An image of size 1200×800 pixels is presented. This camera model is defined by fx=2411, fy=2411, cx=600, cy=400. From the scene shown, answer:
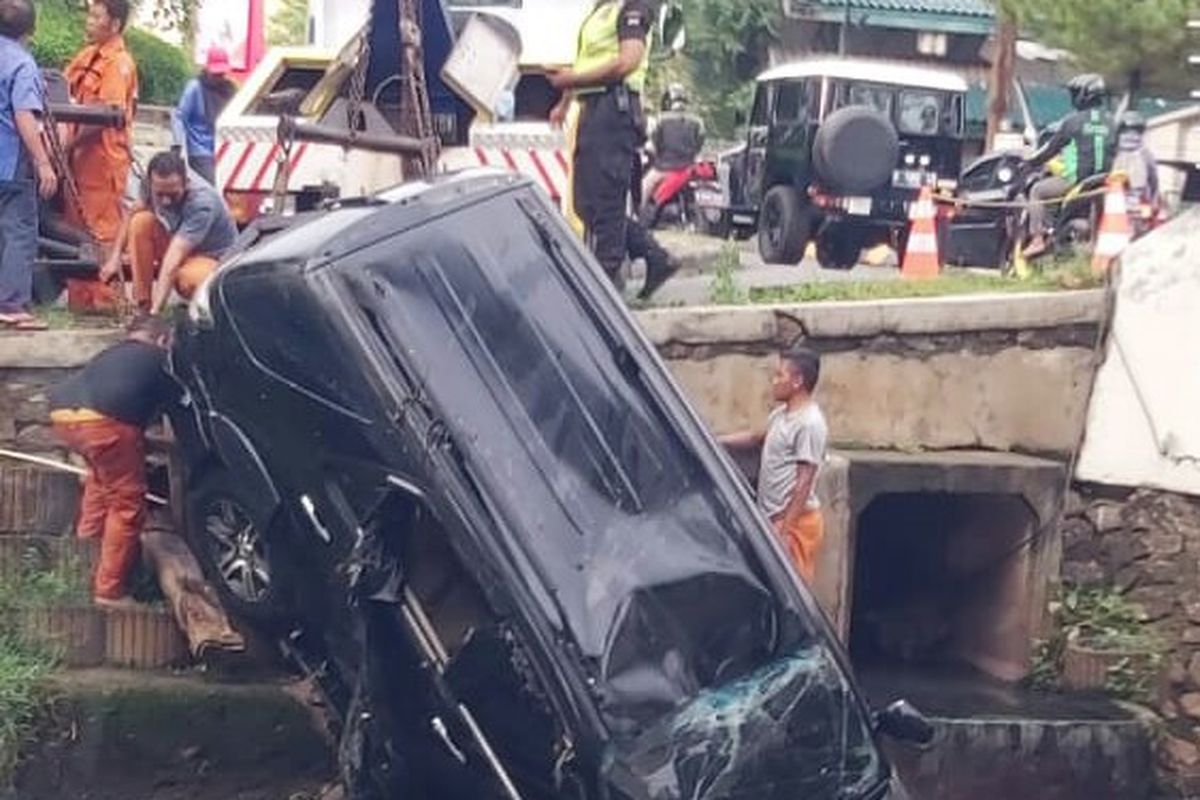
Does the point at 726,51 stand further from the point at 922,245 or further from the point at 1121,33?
the point at 922,245

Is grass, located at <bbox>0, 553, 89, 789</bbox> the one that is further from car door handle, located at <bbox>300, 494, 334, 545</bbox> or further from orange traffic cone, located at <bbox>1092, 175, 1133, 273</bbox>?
orange traffic cone, located at <bbox>1092, 175, 1133, 273</bbox>

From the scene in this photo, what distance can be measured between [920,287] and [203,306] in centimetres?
473

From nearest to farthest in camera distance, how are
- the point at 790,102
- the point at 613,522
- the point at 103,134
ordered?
1. the point at 613,522
2. the point at 103,134
3. the point at 790,102

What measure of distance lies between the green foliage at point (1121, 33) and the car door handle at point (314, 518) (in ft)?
59.5

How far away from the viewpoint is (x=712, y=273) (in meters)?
12.1

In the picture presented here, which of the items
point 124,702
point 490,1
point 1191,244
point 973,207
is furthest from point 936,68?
point 124,702

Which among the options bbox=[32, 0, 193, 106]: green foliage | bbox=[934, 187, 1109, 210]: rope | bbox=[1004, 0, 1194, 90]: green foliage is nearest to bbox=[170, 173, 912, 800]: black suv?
bbox=[934, 187, 1109, 210]: rope

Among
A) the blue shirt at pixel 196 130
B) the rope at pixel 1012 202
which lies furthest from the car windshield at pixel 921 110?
the blue shirt at pixel 196 130

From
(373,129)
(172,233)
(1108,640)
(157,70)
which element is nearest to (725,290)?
(373,129)

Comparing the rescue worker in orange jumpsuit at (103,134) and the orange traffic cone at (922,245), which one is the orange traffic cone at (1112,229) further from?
the rescue worker in orange jumpsuit at (103,134)

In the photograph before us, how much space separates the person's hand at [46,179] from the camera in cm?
908

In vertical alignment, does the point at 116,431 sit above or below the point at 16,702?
above

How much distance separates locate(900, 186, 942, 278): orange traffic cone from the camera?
13.6 metres

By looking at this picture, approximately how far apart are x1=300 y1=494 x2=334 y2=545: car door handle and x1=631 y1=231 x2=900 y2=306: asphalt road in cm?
374
